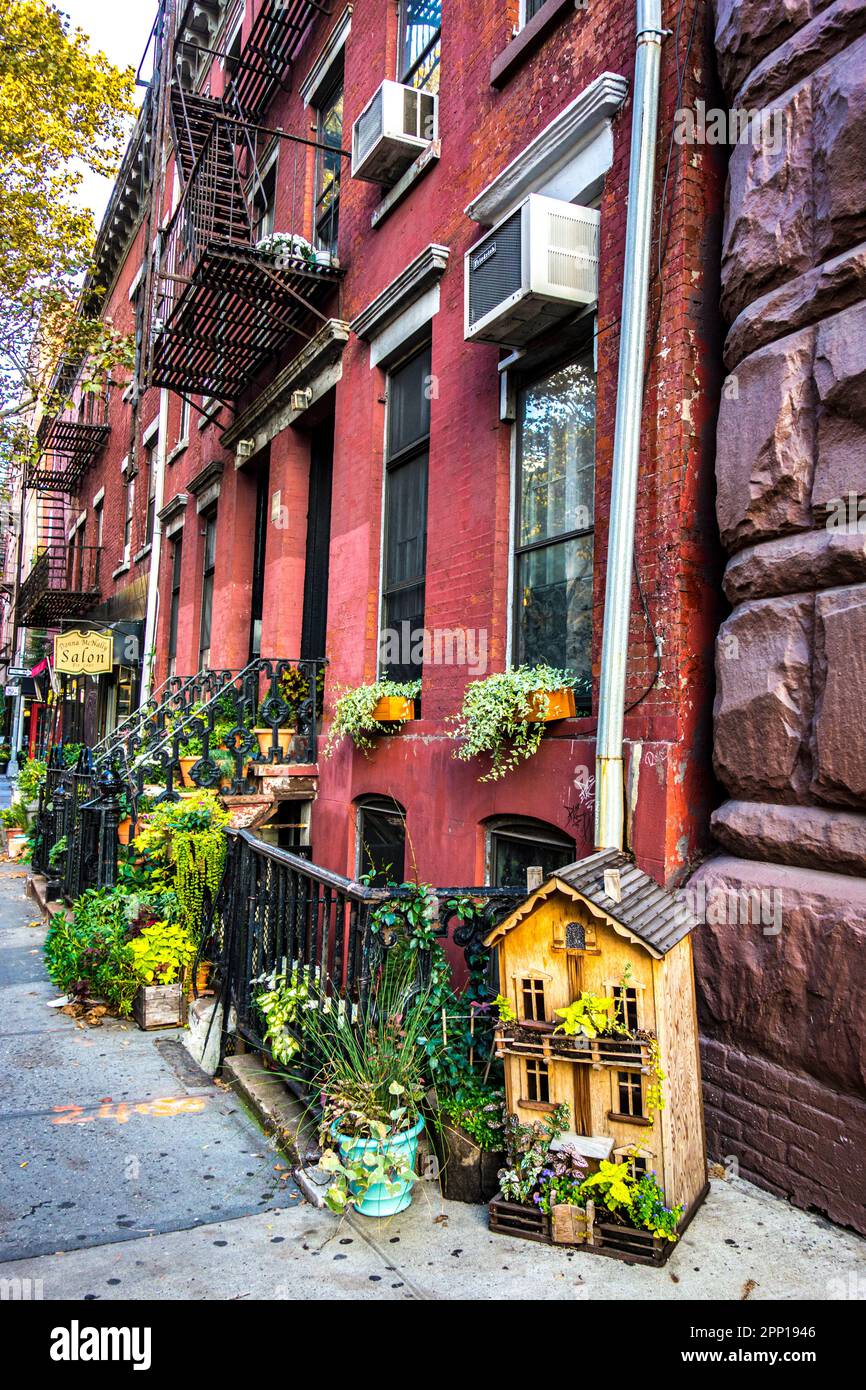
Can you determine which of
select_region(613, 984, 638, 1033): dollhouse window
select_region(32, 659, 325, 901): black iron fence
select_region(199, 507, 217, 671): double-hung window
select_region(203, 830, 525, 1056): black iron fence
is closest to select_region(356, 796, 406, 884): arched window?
select_region(32, 659, 325, 901): black iron fence

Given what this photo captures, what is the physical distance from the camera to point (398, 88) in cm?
744

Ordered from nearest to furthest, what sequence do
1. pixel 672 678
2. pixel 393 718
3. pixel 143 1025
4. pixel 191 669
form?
pixel 672 678 < pixel 143 1025 < pixel 393 718 < pixel 191 669

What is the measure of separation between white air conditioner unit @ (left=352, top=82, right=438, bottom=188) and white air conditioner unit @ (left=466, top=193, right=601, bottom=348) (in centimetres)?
256

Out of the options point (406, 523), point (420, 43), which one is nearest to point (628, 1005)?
point (406, 523)

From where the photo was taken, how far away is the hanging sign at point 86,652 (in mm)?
17641

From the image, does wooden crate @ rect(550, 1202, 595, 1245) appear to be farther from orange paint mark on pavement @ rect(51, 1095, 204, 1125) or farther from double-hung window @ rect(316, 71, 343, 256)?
double-hung window @ rect(316, 71, 343, 256)

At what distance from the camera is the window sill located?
222 inches

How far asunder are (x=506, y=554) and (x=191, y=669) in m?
9.63

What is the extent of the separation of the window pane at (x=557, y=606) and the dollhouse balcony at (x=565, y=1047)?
98.5 inches

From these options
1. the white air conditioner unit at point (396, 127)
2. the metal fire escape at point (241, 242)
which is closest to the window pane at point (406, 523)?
the metal fire escape at point (241, 242)

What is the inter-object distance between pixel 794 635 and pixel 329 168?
934 centimetres

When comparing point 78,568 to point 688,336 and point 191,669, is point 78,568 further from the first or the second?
point 688,336

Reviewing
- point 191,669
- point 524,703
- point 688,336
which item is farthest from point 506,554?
point 191,669

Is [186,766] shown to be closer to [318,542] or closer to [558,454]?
[318,542]
